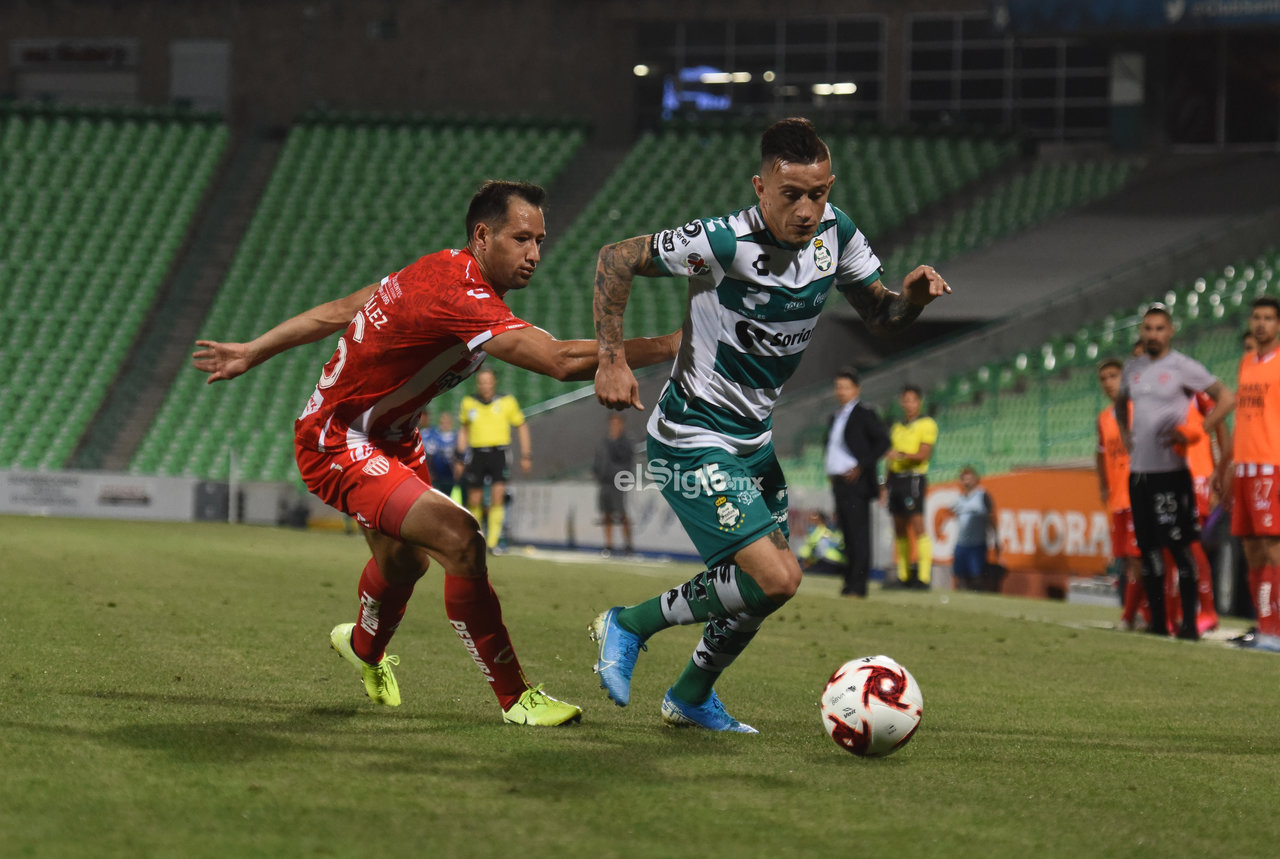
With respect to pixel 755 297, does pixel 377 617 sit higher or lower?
lower

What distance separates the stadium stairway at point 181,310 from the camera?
29062 mm

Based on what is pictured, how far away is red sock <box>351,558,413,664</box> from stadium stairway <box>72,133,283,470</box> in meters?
21.5

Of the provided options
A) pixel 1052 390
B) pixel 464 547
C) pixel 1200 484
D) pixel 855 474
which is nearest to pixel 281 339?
pixel 464 547

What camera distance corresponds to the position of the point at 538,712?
6.00 m

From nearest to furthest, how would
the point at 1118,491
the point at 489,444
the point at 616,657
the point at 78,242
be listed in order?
the point at 616,657
the point at 1118,491
the point at 489,444
the point at 78,242

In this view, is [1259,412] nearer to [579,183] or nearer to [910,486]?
[910,486]

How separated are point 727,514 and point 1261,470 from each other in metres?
6.63

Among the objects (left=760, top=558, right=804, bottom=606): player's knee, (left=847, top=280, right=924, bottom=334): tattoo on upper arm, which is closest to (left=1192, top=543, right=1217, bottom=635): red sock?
(left=847, top=280, right=924, bottom=334): tattoo on upper arm

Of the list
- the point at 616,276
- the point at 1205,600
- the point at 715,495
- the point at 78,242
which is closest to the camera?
the point at 616,276

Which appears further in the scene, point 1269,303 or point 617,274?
point 1269,303

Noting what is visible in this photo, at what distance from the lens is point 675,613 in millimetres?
6148

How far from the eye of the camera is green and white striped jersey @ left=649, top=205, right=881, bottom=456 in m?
5.78

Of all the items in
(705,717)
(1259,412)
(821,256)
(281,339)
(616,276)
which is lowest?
(705,717)

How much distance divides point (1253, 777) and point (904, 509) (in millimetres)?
11320
